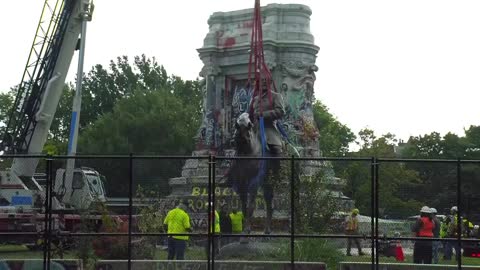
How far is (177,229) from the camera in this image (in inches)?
789

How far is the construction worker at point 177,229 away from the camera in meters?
19.7

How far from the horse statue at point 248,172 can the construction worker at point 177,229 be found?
1384 millimetres

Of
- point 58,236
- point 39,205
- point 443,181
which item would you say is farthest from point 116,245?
point 39,205

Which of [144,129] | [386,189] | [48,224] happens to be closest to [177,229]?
[48,224]

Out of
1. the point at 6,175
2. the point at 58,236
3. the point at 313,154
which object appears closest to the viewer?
the point at 58,236

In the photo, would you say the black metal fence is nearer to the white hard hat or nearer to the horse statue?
the white hard hat

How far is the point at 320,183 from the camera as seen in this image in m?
21.3

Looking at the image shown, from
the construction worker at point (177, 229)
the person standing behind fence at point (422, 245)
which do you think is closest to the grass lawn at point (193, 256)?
the construction worker at point (177, 229)

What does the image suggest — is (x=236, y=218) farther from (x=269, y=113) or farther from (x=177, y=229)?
(x=269, y=113)

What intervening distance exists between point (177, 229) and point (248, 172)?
336 centimetres

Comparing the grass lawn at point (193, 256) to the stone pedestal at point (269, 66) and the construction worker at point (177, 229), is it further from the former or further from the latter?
the stone pedestal at point (269, 66)

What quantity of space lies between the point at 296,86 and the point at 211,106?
470cm

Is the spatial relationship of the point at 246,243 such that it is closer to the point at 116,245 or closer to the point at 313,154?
the point at 116,245

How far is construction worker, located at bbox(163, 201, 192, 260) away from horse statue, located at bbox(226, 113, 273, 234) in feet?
4.54
